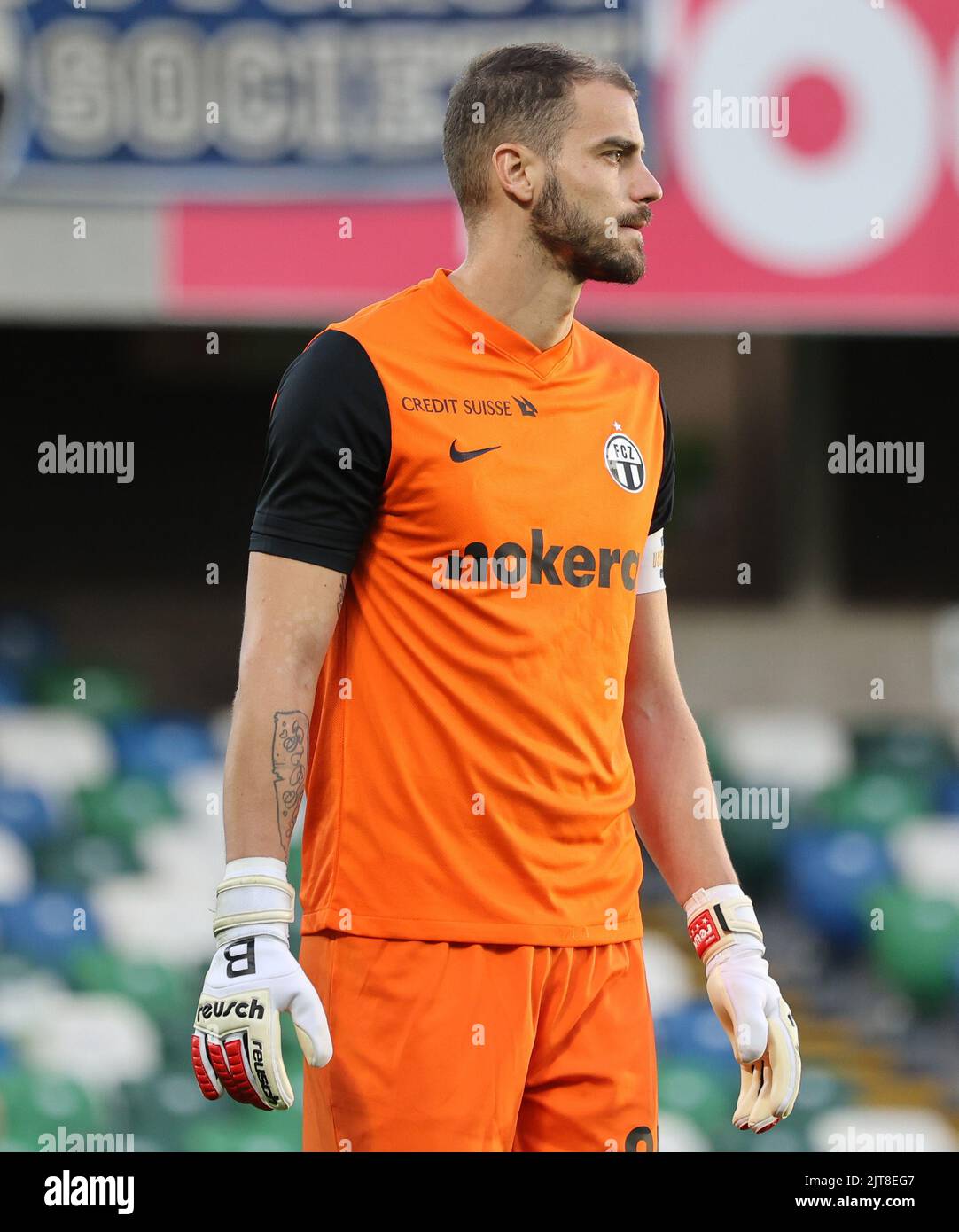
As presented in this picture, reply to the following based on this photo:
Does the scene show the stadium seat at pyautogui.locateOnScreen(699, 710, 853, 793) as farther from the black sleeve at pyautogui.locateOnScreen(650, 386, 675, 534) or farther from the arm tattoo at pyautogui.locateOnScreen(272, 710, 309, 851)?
the arm tattoo at pyautogui.locateOnScreen(272, 710, 309, 851)

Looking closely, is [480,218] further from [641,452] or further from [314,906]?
[314,906]

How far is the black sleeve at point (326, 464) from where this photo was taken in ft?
6.24

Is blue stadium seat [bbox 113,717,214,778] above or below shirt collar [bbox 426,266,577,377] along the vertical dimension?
below

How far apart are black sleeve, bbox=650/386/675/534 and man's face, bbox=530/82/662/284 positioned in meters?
0.22

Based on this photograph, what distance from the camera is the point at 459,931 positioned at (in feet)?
6.30

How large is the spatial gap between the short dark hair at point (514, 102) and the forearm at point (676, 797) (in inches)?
25.9

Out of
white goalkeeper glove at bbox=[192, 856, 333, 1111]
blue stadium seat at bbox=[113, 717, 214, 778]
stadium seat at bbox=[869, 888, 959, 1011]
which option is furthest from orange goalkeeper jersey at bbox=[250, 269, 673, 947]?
blue stadium seat at bbox=[113, 717, 214, 778]

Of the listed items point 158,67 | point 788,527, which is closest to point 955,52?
point 788,527

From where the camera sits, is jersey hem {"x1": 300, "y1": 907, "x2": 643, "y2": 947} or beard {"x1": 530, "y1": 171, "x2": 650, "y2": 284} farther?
beard {"x1": 530, "y1": 171, "x2": 650, "y2": 284}

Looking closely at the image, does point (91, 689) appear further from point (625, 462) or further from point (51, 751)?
point (625, 462)

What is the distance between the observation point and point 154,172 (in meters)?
5.73

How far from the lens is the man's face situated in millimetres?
2043

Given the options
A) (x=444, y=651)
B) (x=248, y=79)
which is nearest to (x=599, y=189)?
(x=444, y=651)

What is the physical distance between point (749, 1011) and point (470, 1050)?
0.37 metres
